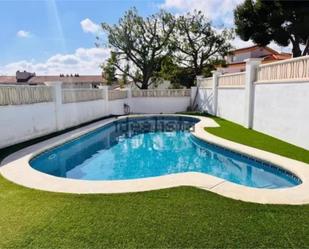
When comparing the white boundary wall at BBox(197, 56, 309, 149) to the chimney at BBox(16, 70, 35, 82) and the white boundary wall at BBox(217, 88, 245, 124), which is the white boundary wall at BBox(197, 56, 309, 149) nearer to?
the white boundary wall at BBox(217, 88, 245, 124)

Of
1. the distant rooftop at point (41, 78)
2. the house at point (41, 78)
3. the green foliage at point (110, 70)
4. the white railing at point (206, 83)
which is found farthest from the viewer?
the distant rooftop at point (41, 78)

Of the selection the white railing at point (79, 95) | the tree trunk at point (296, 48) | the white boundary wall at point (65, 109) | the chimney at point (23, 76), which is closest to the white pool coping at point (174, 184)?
the white boundary wall at point (65, 109)

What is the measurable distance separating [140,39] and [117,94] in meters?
6.09

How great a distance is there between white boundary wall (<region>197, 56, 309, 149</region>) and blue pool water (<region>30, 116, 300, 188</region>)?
201 centimetres

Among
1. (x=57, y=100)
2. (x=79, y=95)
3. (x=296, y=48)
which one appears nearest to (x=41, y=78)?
(x=79, y=95)

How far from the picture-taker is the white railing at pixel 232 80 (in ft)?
42.4

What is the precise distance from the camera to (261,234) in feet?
11.1

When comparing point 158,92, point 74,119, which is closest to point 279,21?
point 158,92

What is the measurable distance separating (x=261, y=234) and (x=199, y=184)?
1911 mm

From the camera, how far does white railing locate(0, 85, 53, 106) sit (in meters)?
8.66

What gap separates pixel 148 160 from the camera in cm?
A: 896

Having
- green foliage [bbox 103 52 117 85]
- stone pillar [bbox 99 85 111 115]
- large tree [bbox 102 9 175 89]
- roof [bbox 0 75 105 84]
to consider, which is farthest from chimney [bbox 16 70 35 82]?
stone pillar [bbox 99 85 111 115]

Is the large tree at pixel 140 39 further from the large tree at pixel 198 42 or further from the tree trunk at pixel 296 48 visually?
the tree trunk at pixel 296 48

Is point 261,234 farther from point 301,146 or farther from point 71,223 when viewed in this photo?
point 301,146
